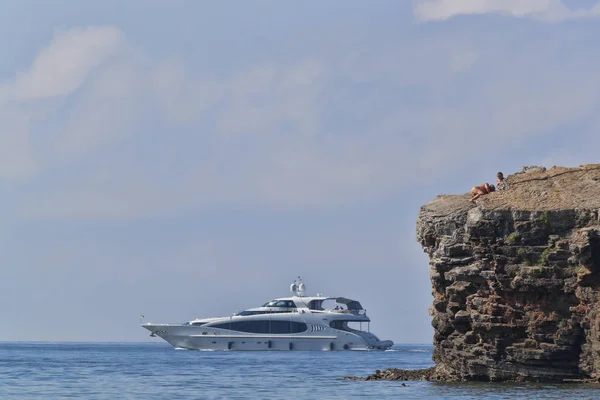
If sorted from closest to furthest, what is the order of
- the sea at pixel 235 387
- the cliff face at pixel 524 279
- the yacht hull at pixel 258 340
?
the sea at pixel 235 387 → the cliff face at pixel 524 279 → the yacht hull at pixel 258 340

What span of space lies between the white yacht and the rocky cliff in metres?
58.3

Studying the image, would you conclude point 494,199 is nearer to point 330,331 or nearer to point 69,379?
point 69,379

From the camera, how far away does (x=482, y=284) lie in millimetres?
30531

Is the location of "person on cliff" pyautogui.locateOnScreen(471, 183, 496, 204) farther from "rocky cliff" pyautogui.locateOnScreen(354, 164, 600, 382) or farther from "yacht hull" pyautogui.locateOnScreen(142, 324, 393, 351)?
"yacht hull" pyautogui.locateOnScreen(142, 324, 393, 351)

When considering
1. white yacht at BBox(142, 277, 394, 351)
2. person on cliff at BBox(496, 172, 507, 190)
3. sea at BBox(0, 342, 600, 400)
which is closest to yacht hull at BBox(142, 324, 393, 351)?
white yacht at BBox(142, 277, 394, 351)

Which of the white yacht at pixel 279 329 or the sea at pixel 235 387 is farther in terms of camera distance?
the white yacht at pixel 279 329

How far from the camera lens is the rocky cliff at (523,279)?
1127 inches

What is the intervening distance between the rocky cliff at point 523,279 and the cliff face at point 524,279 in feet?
0.10

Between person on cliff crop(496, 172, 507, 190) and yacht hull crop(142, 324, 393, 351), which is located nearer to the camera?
person on cliff crop(496, 172, 507, 190)

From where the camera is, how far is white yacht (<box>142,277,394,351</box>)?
295 feet

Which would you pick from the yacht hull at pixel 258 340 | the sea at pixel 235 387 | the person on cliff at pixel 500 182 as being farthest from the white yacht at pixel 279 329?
the person on cliff at pixel 500 182

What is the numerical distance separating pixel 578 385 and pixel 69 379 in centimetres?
2445

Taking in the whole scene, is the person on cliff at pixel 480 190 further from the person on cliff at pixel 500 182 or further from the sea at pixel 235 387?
the sea at pixel 235 387

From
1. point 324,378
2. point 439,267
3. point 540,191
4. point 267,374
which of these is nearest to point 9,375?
point 267,374
